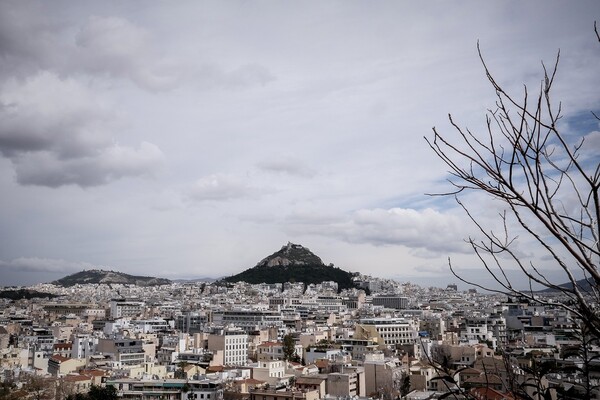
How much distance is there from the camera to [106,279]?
99.7m

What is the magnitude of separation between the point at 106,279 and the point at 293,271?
1882 inches

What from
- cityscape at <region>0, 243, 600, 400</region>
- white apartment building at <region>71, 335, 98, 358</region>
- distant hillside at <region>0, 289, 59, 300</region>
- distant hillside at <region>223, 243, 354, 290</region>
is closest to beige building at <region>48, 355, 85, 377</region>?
cityscape at <region>0, 243, 600, 400</region>

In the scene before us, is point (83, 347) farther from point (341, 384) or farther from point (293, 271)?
point (293, 271)

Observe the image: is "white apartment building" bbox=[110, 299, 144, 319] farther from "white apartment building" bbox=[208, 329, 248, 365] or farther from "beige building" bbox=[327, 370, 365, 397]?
"beige building" bbox=[327, 370, 365, 397]

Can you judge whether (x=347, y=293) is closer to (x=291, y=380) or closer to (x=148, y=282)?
(x=291, y=380)

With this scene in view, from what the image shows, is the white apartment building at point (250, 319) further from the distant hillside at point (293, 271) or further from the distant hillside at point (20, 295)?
the distant hillside at point (20, 295)

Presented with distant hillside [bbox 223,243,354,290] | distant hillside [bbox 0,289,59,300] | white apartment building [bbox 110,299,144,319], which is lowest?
white apartment building [bbox 110,299,144,319]

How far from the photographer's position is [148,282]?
98188mm

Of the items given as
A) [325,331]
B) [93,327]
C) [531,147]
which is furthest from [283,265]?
[531,147]

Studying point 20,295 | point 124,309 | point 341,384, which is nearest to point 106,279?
point 20,295

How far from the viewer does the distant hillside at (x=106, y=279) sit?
323ft

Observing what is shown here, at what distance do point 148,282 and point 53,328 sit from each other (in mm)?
71113

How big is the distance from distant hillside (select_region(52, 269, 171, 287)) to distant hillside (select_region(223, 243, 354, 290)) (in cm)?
3236

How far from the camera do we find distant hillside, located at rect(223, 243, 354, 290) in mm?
65000
